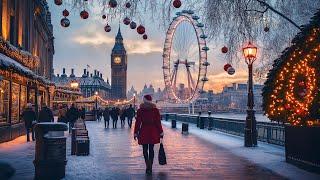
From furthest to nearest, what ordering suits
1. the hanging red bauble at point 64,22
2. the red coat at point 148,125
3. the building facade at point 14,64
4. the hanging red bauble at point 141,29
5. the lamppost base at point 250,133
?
the building facade at point 14,64, the lamppost base at point 250,133, the hanging red bauble at point 141,29, the hanging red bauble at point 64,22, the red coat at point 148,125

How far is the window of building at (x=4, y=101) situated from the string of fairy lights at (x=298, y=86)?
12.6 metres

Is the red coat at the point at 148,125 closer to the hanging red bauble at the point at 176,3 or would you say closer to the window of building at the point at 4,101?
the hanging red bauble at the point at 176,3

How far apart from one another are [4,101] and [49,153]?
1343cm

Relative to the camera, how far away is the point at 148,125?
1146 cm

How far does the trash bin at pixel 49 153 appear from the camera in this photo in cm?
1025

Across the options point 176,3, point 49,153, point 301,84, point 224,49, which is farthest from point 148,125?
point 224,49

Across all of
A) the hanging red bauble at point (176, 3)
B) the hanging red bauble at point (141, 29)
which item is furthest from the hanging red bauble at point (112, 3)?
the hanging red bauble at point (141, 29)

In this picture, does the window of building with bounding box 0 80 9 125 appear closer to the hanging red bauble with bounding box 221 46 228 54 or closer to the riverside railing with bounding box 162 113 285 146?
the hanging red bauble with bounding box 221 46 228 54

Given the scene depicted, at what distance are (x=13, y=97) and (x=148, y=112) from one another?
587 inches

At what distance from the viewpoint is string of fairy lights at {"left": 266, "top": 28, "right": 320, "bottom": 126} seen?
489 inches

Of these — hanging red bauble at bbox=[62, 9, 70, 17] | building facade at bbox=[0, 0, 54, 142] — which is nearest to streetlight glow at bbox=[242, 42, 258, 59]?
building facade at bbox=[0, 0, 54, 142]

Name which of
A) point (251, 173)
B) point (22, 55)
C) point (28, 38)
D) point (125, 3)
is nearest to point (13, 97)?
point (22, 55)

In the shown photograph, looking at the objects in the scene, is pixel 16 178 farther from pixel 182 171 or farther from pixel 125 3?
pixel 125 3

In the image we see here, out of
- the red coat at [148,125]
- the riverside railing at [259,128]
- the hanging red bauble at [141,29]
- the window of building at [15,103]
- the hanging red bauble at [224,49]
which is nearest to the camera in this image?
the red coat at [148,125]
